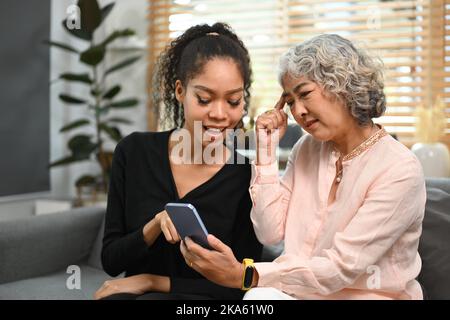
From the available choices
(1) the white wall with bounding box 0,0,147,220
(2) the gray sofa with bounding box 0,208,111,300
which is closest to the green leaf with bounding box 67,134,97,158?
(1) the white wall with bounding box 0,0,147,220

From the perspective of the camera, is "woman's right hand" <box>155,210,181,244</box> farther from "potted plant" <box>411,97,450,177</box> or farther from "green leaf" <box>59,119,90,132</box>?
"green leaf" <box>59,119,90,132</box>

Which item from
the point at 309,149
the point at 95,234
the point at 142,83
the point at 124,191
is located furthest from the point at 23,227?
the point at 142,83

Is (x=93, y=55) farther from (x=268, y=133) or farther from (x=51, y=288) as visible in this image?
(x=268, y=133)

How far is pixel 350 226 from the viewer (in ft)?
4.03

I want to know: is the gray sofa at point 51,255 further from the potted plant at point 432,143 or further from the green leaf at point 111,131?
the potted plant at point 432,143

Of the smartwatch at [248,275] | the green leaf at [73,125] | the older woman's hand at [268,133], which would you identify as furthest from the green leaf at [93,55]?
the smartwatch at [248,275]

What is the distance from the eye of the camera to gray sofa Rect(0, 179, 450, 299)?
5.15 feet

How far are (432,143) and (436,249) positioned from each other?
4.44 ft

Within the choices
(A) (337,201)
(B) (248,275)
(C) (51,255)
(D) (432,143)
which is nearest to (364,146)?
(A) (337,201)

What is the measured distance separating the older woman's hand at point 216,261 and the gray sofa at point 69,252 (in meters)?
0.62

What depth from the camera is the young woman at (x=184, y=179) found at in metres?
1.44

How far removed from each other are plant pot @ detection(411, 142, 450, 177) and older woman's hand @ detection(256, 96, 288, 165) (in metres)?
1.47

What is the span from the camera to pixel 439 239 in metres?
1.58
